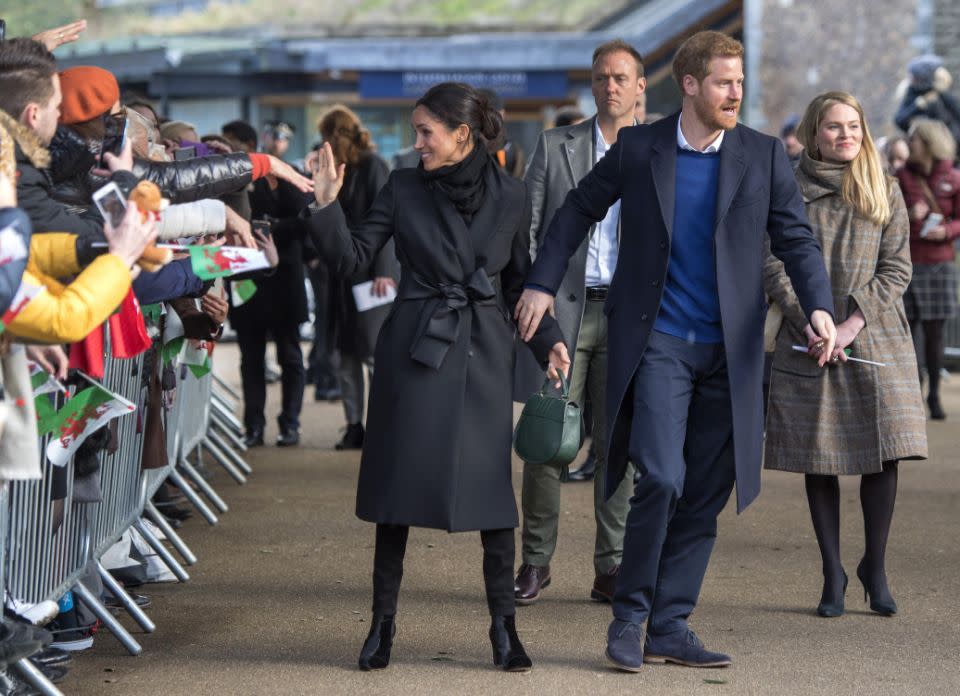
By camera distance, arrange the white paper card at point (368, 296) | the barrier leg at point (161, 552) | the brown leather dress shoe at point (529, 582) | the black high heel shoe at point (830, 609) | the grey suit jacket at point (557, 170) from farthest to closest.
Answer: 1. the white paper card at point (368, 296)
2. the barrier leg at point (161, 552)
3. the grey suit jacket at point (557, 170)
4. the brown leather dress shoe at point (529, 582)
5. the black high heel shoe at point (830, 609)

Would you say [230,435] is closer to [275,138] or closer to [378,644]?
[275,138]

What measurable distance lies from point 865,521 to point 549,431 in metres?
1.54

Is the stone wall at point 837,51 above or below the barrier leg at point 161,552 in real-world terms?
above

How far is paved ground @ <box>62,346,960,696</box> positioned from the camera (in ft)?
18.9

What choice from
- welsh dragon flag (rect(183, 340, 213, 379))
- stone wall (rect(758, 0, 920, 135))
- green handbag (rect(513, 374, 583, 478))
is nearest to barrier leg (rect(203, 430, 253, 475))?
welsh dragon flag (rect(183, 340, 213, 379))

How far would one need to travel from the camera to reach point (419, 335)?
19.4 feet

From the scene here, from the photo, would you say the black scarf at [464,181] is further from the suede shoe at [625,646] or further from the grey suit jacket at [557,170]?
the suede shoe at [625,646]

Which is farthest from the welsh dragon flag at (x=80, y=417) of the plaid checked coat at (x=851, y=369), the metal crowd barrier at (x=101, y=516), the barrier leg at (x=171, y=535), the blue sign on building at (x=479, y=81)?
the blue sign on building at (x=479, y=81)

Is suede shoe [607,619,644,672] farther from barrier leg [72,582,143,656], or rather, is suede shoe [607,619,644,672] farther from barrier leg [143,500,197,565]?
barrier leg [143,500,197,565]

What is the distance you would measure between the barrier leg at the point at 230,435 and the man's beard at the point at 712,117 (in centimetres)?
589

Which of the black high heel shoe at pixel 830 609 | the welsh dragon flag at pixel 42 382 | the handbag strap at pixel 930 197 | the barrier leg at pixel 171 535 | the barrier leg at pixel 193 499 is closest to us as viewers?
the welsh dragon flag at pixel 42 382

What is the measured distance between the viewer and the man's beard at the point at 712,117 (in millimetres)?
5867

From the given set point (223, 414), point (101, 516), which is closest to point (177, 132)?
point (223, 414)

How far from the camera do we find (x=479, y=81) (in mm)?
30141
